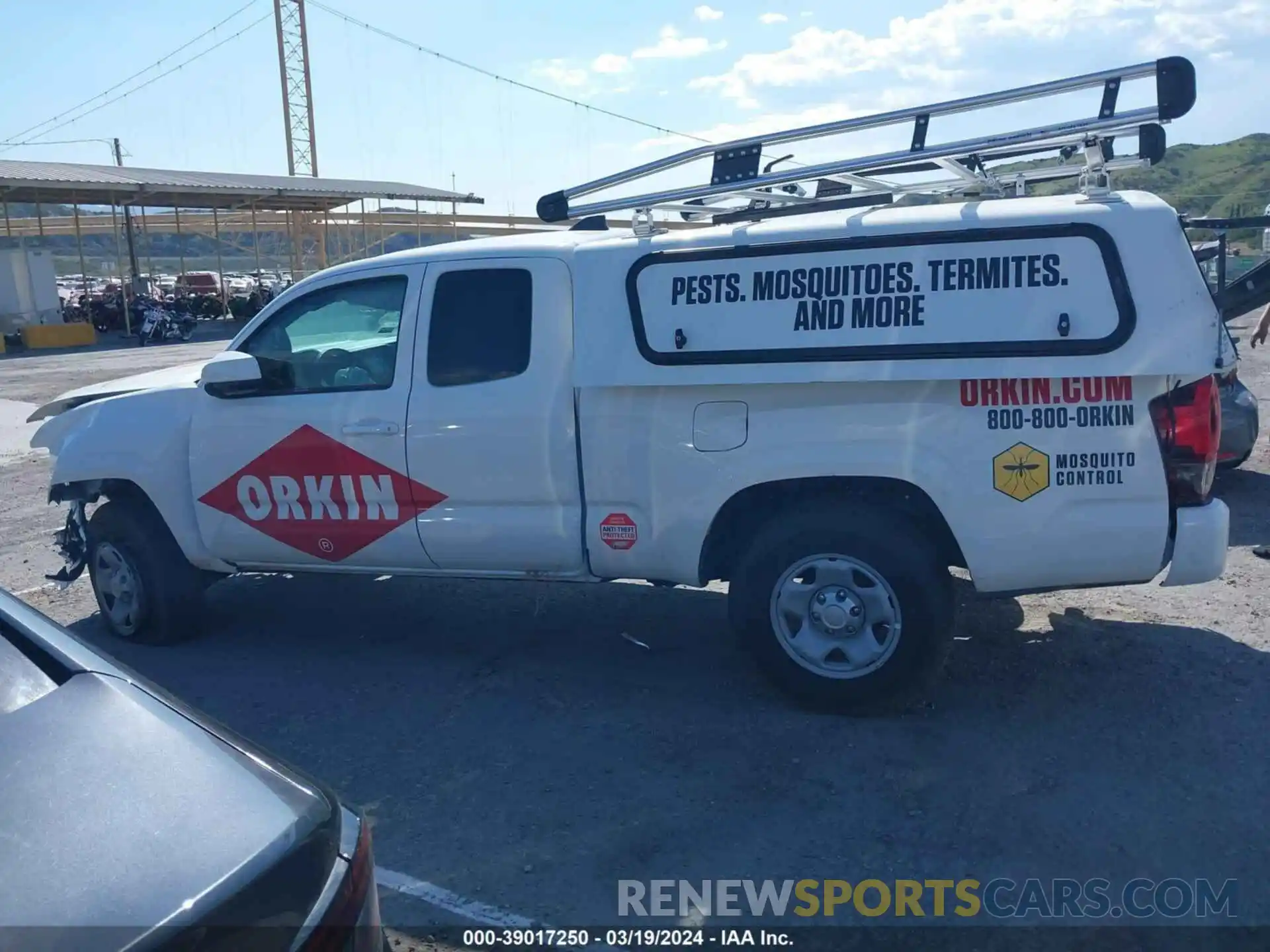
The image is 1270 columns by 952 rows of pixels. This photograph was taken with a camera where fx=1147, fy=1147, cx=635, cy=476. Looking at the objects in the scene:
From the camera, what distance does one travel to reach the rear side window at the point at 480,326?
204 inches

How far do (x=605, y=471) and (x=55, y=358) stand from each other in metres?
25.5

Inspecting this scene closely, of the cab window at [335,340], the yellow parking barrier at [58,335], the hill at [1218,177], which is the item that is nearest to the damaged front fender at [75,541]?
the cab window at [335,340]

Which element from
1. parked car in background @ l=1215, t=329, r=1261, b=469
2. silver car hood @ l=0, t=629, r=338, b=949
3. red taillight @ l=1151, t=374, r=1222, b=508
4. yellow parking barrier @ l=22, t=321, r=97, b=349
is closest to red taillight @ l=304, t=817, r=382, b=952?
silver car hood @ l=0, t=629, r=338, b=949

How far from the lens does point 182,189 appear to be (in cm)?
3144

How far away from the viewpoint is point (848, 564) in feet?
15.4

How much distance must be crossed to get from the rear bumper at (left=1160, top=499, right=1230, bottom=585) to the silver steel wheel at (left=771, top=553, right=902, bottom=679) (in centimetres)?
107

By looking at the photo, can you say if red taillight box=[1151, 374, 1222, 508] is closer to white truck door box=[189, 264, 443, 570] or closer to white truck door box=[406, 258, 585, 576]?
white truck door box=[406, 258, 585, 576]

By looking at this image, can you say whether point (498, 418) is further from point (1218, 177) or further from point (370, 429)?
point (1218, 177)

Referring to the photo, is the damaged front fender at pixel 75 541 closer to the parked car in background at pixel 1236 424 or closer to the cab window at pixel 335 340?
the cab window at pixel 335 340

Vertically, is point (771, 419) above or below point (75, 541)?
above

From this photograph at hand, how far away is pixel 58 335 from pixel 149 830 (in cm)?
3251

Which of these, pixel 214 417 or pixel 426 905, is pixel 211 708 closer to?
pixel 214 417

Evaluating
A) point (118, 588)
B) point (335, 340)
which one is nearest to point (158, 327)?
point (118, 588)

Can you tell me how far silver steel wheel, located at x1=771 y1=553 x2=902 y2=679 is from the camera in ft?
15.4
